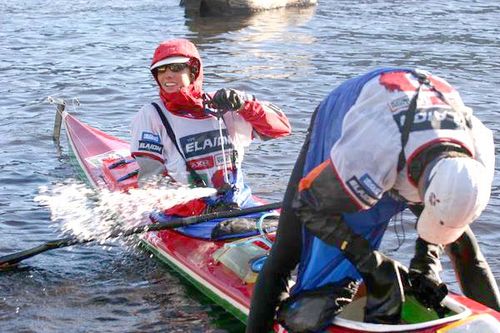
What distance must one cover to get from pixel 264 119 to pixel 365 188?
3.08 m

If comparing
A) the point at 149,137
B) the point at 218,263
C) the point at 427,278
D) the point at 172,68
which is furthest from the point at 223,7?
the point at 427,278

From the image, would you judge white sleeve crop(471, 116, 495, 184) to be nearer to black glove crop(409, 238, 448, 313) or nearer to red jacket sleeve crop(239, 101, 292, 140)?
black glove crop(409, 238, 448, 313)

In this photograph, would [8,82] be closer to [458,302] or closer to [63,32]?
[63,32]

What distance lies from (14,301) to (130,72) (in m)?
8.69

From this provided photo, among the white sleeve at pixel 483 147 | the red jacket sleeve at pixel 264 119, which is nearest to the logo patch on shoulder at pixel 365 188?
the white sleeve at pixel 483 147

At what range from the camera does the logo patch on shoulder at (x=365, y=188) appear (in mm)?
3354

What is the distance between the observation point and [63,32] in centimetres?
1888

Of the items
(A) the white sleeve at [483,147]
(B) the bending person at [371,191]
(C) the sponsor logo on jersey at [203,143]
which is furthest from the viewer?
(C) the sponsor logo on jersey at [203,143]

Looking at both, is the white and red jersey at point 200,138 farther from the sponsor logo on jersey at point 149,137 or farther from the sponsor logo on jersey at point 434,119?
the sponsor logo on jersey at point 434,119

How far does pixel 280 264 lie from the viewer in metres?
4.10

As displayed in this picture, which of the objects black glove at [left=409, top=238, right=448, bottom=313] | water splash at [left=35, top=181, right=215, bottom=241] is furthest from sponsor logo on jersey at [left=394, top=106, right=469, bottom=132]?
water splash at [left=35, top=181, right=215, bottom=241]

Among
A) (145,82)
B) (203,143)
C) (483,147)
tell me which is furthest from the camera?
(145,82)

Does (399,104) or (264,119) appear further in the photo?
(264,119)

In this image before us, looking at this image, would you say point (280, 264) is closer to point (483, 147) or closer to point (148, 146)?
point (483, 147)
